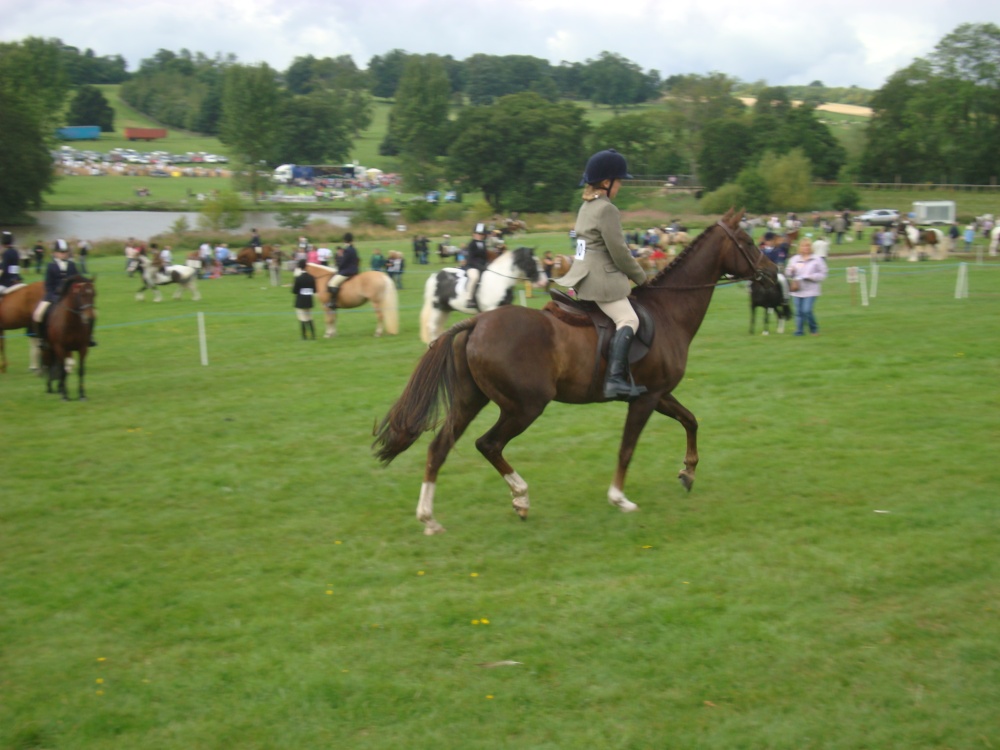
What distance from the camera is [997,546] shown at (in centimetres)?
684

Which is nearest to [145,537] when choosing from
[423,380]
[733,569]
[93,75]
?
[423,380]


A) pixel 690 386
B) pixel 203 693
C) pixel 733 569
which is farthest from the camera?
pixel 690 386

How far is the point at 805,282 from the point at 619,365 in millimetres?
12489

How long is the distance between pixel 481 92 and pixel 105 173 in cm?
8816

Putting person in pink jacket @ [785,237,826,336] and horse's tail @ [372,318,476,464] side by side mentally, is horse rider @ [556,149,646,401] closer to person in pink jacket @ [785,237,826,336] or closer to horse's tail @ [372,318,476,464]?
horse's tail @ [372,318,476,464]

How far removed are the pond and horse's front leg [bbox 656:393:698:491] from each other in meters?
52.1

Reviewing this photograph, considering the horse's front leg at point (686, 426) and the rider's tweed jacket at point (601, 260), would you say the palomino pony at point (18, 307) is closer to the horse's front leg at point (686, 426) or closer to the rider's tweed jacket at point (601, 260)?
the rider's tweed jacket at point (601, 260)

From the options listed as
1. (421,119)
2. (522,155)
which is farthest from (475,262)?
(421,119)

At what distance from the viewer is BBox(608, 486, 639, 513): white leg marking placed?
8180 millimetres

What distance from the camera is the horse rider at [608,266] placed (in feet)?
25.2

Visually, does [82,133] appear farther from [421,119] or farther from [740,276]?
[740,276]

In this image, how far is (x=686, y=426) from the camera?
8.65 m

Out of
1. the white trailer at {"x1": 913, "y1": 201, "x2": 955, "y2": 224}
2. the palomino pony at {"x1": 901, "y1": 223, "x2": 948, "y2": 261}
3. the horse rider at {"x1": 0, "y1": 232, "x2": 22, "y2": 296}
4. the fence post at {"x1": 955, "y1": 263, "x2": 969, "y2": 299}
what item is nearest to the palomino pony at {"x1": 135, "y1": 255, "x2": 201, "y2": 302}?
the horse rider at {"x1": 0, "y1": 232, "x2": 22, "y2": 296}

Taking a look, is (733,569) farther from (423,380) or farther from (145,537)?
(145,537)
